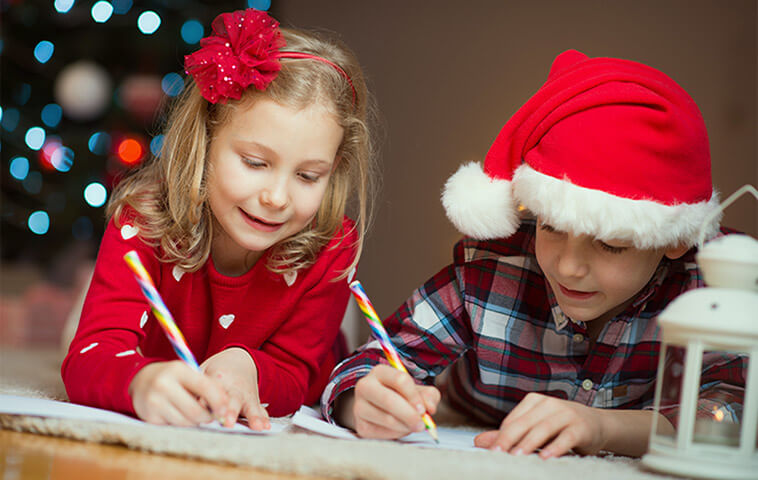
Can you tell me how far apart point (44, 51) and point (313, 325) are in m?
2.44

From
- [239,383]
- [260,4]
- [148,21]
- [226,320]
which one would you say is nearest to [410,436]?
[239,383]

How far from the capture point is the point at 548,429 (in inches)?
33.2

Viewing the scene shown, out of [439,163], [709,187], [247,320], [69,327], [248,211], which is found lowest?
[69,327]

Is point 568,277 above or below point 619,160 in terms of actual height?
below

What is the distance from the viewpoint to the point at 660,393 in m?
0.84

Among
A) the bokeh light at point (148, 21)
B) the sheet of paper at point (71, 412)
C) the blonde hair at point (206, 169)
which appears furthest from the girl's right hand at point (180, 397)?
the bokeh light at point (148, 21)

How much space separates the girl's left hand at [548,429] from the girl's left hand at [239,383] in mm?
284

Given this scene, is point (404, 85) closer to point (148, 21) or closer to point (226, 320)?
point (148, 21)

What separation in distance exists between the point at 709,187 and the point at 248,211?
0.64 m

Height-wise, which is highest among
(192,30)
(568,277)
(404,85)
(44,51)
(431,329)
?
(192,30)

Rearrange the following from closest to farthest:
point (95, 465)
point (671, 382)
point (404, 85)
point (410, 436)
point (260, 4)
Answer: point (95, 465) → point (671, 382) → point (410, 436) → point (404, 85) → point (260, 4)

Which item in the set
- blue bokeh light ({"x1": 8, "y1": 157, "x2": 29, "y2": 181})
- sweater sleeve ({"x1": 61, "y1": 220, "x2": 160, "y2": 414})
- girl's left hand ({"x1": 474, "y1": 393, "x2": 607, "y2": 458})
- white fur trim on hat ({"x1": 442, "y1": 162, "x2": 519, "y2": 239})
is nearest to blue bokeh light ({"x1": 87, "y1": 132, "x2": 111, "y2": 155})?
blue bokeh light ({"x1": 8, "y1": 157, "x2": 29, "y2": 181})

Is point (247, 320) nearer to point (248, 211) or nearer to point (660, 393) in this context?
point (248, 211)

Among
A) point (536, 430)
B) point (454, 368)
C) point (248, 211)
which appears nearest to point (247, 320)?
point (248, 211)
